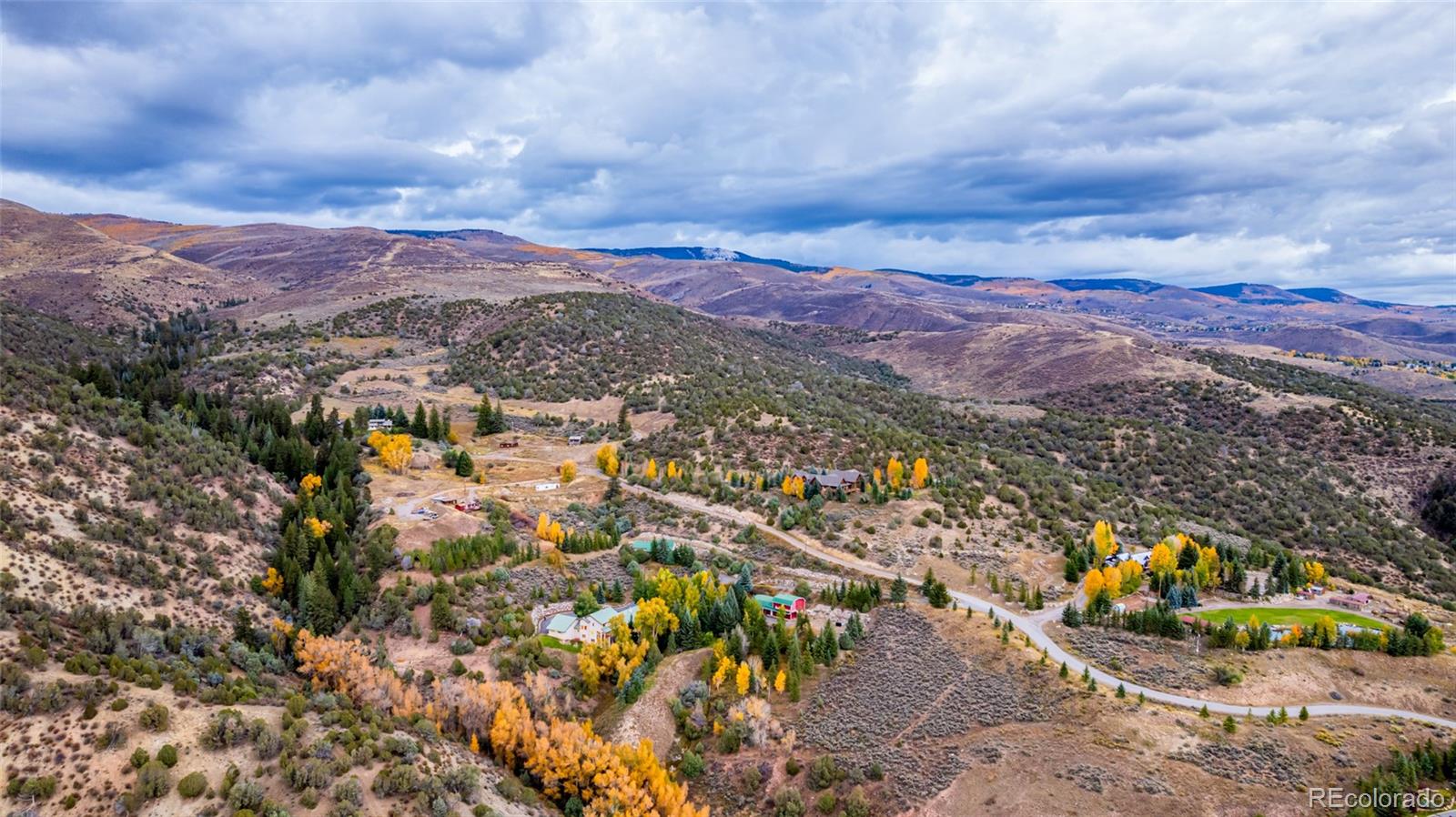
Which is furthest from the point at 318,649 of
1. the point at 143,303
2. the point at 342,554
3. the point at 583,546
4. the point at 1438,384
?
the point at 1438,384

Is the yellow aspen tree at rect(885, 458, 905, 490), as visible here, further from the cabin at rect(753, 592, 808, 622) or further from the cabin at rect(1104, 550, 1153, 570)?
the cabin at rect(753, 592, 808, 622)

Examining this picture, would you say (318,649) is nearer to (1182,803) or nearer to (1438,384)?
(1182,803)

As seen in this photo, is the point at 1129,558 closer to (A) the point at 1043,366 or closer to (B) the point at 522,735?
(B) the point at 522,735

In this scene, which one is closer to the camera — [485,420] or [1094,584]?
[1094,584]

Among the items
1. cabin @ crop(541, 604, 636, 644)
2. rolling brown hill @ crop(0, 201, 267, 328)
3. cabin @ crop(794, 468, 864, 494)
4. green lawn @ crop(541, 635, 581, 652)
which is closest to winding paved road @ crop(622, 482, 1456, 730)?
cabin @ crop(794, 468, 864, 494)

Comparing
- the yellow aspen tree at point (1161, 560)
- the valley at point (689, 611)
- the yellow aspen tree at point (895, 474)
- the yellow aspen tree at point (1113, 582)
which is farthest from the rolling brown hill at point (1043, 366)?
the yellow aspen tree at point (1113, 582)

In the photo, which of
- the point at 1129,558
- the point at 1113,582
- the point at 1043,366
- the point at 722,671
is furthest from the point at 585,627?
the point at 1043,366
